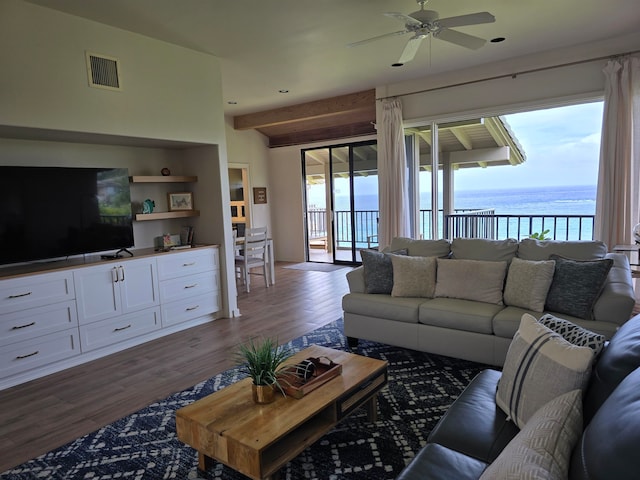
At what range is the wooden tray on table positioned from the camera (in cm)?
205

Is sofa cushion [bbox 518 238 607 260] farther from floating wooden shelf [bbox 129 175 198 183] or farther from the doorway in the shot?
the doorway

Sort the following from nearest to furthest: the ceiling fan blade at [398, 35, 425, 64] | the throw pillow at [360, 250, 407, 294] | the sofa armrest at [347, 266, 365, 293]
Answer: the ceiling fan blade at [398, 35, 425, 64] < the throw pillow at [360, 250, 407, 294] < the sofa armrest at [347, 266, 365, 293]

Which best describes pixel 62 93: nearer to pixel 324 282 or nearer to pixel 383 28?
pixel 383 28

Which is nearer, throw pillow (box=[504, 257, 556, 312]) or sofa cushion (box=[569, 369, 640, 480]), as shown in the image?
sofa cushion (box=[569, 369, 640, 480])

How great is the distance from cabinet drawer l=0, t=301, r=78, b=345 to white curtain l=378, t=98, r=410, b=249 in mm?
4111

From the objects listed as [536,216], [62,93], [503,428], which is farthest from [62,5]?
[536,216]

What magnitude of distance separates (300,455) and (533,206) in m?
5.44

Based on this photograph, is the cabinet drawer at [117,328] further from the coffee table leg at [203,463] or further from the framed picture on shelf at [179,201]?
the coffee table leg at [203,463]

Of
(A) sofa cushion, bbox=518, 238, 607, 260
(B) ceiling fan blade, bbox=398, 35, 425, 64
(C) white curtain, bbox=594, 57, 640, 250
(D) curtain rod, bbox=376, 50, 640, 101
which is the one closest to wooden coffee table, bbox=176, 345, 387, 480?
(A) sofa cushion, bbox=518, 238, 607, 260

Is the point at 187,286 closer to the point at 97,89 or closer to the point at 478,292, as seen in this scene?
the point at 97,89

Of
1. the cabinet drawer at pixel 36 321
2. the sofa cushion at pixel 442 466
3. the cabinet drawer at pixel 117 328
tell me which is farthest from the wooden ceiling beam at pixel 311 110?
the sofa cushion at pixel 442 466

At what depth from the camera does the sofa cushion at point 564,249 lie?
307 cm

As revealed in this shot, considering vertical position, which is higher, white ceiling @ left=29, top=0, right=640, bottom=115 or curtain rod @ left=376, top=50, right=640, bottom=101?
white ceiling @ left=29, top=0, right=640, bottom=115

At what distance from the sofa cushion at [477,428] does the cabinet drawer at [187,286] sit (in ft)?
10.6
